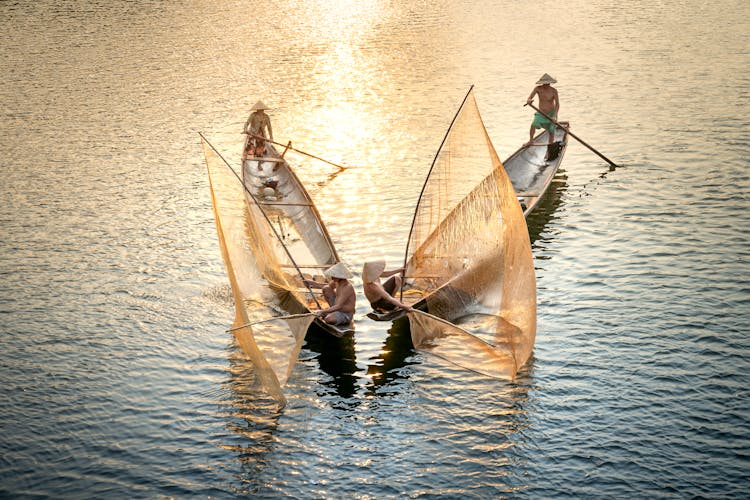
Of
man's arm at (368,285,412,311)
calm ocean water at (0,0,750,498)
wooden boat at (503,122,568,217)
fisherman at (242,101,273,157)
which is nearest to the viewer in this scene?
calm ocean water at (0,0,750,498)

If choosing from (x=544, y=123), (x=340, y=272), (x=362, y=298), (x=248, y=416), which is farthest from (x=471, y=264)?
(x=544, y=123)

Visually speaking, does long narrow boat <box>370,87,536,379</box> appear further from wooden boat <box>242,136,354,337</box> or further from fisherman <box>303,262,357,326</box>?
wooden boat <box>242,136,354,337</box>

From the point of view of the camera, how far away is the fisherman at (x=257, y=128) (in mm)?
17719

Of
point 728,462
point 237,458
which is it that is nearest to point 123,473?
point 237,458

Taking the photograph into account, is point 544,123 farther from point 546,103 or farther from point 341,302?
point 341,302

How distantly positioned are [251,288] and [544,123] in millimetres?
8715

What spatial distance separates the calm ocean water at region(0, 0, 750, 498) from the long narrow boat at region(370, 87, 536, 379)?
1.33 ft

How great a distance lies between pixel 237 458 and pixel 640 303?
637 centimetres

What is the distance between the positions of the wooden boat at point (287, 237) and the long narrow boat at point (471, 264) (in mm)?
1285

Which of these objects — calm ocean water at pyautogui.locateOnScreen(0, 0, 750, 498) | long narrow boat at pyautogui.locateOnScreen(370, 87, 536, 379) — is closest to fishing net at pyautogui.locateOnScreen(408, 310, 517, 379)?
long narrow boat at pyautogui.locateOnScreen(370, 87, 536, 379)

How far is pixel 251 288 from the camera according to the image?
11.6m

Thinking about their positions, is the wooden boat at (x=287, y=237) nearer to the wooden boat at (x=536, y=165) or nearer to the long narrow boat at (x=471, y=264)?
the long narrow boat at (x=471, y=264)

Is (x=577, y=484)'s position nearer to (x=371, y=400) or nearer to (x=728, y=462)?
(x=728, y=462)

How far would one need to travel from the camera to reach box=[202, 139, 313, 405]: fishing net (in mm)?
9828
